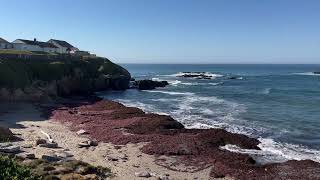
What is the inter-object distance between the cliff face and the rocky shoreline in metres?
10.7

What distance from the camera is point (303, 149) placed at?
3681cm

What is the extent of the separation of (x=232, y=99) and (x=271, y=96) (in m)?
8.67

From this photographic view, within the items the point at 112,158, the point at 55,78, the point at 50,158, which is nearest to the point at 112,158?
the point at 112,158

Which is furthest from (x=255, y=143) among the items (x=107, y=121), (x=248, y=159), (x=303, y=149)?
(x=107, y=121)

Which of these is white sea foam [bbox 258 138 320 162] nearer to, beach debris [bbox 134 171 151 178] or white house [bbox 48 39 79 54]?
beach debris [bbox 134 171 151 178]

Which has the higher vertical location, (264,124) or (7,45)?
(7,45)

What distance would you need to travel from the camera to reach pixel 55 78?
246 ft

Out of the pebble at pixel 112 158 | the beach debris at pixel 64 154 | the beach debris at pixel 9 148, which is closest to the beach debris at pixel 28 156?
the beach debris at pixel 9 148

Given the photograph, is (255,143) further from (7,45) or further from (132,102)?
(7,45)

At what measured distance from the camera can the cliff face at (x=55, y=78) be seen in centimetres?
6385

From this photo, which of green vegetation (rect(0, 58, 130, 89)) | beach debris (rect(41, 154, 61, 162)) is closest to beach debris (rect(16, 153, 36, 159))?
beach debris (rect(41, 154, 61, 162))

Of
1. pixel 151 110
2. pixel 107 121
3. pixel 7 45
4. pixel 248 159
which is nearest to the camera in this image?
pixel 248 159

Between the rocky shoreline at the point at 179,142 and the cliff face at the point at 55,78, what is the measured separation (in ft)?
34.9

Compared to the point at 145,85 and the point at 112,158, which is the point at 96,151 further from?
the point at 145,85
